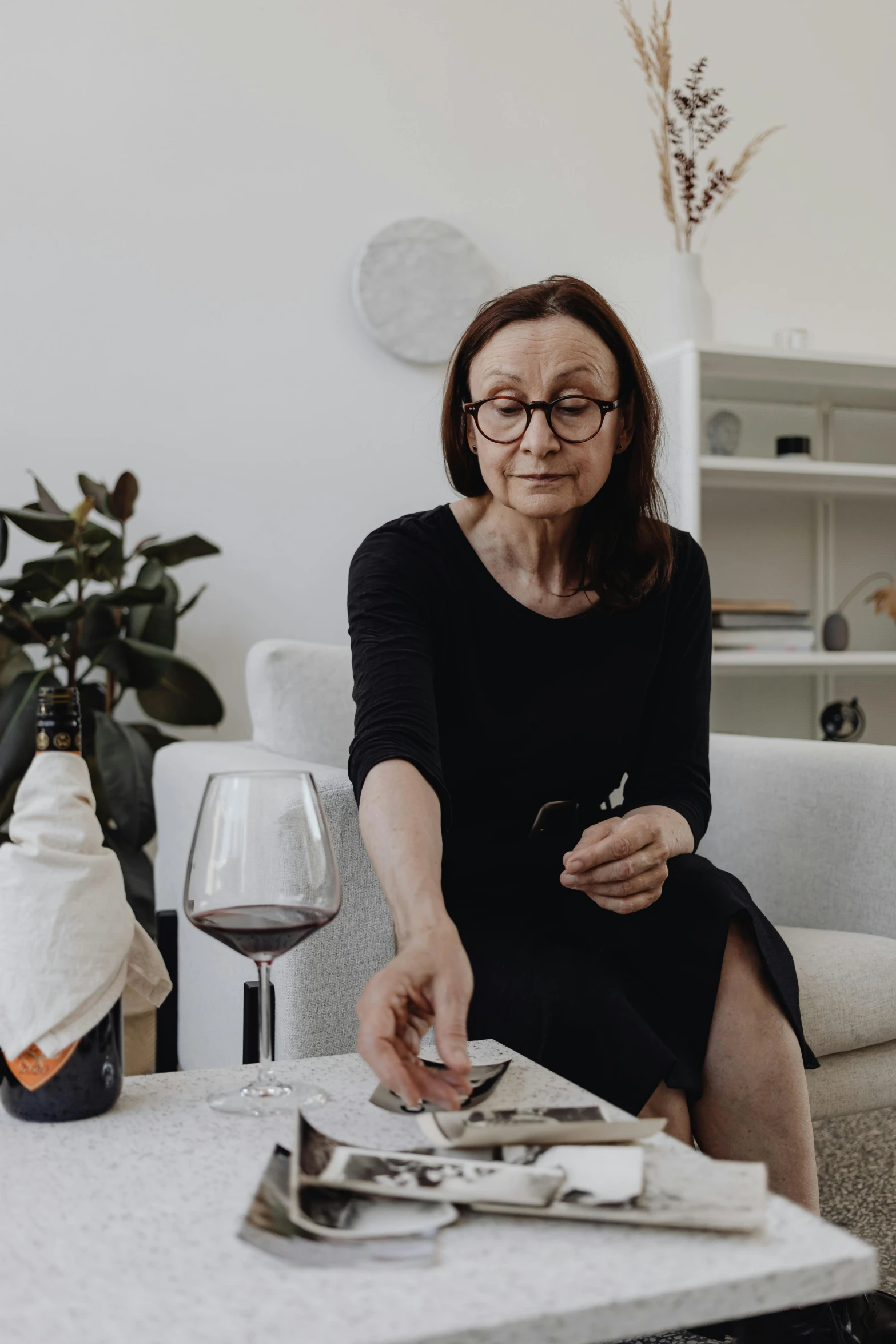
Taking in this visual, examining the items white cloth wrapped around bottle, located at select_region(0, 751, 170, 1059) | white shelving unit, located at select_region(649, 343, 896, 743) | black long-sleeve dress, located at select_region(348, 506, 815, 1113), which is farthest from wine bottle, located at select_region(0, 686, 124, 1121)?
white shelving unit, located at select_region(649, 343, 896, 743)

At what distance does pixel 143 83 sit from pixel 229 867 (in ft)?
8.25

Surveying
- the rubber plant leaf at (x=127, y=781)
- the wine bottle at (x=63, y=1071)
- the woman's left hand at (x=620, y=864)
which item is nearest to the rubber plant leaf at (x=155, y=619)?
the rubber plant leaf at (x=127, y=781)

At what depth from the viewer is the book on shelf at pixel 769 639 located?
296 cm

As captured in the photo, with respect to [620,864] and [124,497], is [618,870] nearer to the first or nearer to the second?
[620,864]

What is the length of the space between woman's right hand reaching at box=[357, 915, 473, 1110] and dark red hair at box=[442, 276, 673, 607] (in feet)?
2.26

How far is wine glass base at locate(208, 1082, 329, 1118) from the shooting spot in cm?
71

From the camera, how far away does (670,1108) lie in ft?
3.53

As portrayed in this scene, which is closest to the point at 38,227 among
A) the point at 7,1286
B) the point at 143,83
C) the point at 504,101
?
the point at 143,83

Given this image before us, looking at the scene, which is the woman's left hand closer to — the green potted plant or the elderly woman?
the elderly woman

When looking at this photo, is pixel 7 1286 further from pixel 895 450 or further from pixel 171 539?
pixel 895 450

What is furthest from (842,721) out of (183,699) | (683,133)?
(183,699)

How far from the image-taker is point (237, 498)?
9.21 ft

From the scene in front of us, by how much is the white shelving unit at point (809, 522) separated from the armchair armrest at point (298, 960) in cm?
165

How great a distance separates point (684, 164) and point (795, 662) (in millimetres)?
1292
